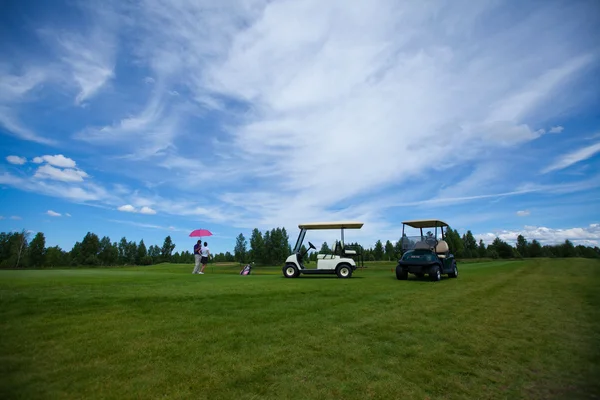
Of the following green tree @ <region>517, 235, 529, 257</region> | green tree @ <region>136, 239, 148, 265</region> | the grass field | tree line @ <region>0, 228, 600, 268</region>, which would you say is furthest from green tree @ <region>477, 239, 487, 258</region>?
green tree @ <region>136, 239, 148, 265</region>

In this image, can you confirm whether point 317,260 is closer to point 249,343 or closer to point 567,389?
point 249,343

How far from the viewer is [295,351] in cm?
436

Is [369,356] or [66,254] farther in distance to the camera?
[66,254]

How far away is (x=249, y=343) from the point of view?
460 cm

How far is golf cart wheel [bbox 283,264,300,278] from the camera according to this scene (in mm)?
17391

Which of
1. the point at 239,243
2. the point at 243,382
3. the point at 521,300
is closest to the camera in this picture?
the point at 243,382

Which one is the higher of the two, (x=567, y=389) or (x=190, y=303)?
(x=190, y=303)

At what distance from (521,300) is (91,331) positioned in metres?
10.9

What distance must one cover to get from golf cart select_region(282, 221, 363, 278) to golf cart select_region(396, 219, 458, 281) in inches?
107

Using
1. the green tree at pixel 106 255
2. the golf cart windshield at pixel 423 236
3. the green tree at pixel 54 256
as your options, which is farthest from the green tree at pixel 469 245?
the green tree at pixel 54 256

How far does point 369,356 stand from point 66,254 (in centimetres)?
9814

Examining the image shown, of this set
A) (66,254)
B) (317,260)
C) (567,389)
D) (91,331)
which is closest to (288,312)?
(91,331)

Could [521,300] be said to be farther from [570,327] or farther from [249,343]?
[249,343]

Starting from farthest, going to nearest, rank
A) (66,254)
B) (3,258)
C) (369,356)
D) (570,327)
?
1. (66,254)
2. (3,258)
3. (570,327)
4. (369,356)
